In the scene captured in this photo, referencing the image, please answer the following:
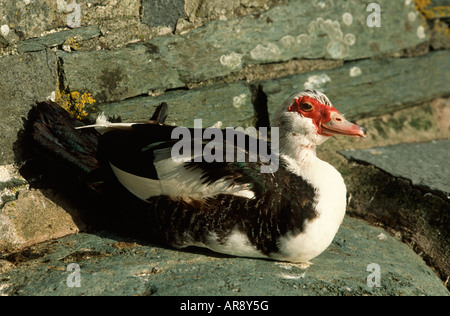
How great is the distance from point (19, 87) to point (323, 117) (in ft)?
5.77

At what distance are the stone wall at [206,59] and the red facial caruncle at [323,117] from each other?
0.88m

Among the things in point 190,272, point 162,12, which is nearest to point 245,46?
point 162,12

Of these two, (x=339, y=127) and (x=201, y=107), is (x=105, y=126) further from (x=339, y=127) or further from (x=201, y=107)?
(x=339, y=127)

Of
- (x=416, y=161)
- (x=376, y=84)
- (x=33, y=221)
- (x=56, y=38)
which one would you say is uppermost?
(x=56, y=38)

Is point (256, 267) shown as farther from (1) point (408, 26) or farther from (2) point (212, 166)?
(1) point (408, 26)

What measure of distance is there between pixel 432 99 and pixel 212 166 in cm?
280

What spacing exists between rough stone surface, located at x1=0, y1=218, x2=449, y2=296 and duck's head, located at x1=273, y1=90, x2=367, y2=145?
0.72 metres

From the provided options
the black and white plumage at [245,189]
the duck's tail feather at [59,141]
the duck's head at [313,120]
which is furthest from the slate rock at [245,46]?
the duck's head at [313,120]

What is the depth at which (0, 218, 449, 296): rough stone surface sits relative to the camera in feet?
8.73

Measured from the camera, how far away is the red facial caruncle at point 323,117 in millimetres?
3074

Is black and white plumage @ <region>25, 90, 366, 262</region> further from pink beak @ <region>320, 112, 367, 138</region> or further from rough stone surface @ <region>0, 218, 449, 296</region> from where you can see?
rough stone surface @ <region>0, 218, 449, 296</region>

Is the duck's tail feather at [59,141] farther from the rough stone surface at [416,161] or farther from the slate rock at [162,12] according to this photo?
the rough stone surface at [416,161]

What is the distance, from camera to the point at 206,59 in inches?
148

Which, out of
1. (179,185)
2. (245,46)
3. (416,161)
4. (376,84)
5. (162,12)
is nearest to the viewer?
(179,185)
